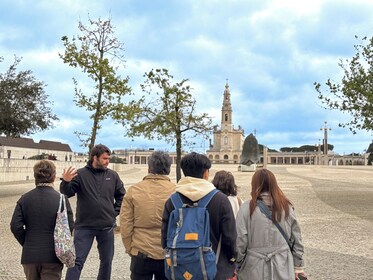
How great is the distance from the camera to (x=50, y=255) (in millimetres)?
4551

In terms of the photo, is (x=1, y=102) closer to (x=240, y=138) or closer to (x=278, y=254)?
(x=278, y=254)

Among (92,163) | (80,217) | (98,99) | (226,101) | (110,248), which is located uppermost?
(226,101)

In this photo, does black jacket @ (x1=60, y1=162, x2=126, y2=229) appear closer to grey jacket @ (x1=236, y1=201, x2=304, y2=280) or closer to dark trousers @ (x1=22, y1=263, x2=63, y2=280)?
→ dark trousers @ (x1=22, y1=263, x2=63, y2=280)

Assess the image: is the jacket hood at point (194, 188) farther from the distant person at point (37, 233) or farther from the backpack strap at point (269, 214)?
the distant person at point (37, 233)

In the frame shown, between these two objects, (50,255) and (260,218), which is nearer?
(260,218)

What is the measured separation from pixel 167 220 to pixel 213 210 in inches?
17.5

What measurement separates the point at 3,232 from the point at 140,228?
8819 millimetres

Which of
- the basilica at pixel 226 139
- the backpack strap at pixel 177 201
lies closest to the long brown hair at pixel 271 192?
the backpack strap at pixel 177 201

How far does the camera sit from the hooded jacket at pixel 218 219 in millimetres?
3922

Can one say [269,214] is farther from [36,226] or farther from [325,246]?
[325,246]

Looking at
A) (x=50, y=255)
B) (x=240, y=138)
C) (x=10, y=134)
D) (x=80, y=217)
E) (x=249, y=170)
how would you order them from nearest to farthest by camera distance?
(x=50, y=255), (x=80, y=217), (x=10, y=134), (x=249, y=170), (x=240, y=138)

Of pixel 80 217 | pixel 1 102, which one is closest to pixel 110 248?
pixel 80 217

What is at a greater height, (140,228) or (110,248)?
(140,228)


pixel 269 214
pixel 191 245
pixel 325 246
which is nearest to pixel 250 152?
pixel 325 246
